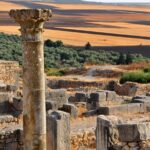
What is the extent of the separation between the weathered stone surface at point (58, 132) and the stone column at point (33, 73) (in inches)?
72.5

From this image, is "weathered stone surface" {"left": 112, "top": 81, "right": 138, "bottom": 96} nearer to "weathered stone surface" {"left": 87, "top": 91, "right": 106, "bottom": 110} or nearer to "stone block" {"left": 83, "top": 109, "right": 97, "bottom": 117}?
"weathered stone surface" {"left": 87, "top": 91, "right": 106, "bottom": 110}

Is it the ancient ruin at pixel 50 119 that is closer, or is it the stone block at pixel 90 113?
the ancient ruin at pixel 50 119

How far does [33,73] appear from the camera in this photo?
36.6 feet

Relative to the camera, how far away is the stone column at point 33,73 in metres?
11.0

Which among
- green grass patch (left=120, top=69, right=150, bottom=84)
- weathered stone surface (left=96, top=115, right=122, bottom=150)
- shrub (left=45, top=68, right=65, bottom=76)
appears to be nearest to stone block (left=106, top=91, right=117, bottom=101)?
weathered stone surface (left=96, top=115, right=122, bottom=150)

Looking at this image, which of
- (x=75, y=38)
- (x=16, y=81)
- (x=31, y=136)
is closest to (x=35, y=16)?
(x=31, y=136)

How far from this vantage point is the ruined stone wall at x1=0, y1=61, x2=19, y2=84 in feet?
84.9

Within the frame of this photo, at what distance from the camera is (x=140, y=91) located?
2744 centimetres

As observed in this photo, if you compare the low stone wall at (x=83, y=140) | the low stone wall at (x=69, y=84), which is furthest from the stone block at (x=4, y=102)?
the low stone wall at (x=69, y=84)

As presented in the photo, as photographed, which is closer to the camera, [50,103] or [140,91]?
[50,103]

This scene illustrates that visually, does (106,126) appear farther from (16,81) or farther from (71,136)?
(16,81)

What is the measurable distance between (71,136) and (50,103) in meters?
3.68

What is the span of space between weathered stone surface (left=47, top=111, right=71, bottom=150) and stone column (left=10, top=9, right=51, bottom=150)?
72.5 inches

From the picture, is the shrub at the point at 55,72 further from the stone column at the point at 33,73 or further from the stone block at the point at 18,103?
the stone column at the point at 33,73
